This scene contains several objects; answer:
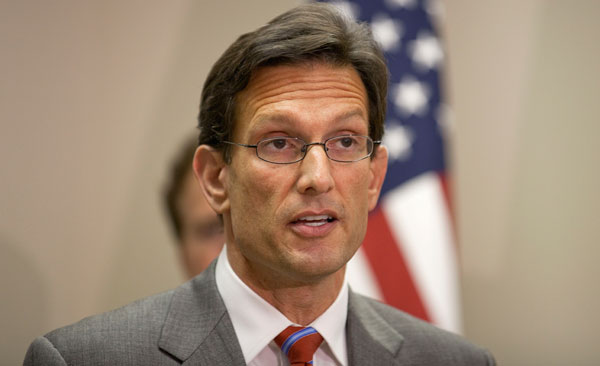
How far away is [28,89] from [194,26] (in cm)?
95

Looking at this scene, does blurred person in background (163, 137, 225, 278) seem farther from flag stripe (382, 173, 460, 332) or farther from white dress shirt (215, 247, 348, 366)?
white dress shirt (215, 247, 348, 366)

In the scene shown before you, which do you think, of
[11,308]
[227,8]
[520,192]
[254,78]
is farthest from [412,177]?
[11,308]

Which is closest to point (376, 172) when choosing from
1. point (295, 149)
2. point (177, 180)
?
point (295, 149)

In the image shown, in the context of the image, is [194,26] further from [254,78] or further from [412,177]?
[254,78]

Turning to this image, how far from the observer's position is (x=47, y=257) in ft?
11.0

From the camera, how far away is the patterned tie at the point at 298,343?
176 centimetres

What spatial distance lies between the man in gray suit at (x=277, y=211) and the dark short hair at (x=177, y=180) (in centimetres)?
136

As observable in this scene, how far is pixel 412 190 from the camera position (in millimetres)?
3385

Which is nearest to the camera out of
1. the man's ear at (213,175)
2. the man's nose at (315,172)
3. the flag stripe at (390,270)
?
the man's nose at (315,172)

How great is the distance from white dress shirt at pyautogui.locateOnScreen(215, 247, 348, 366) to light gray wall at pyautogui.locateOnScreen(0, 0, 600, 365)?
176cm

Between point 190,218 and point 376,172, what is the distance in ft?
4.63

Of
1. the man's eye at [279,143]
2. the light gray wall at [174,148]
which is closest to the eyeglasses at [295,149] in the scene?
the man's eye at [279,143]

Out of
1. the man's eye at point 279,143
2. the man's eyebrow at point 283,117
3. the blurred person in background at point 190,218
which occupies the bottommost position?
the blurred person in background at point 190,218

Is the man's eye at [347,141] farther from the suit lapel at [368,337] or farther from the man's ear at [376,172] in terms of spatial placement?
the suit lapel at [368,337]
